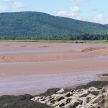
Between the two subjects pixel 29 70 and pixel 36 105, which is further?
pixel 29 70

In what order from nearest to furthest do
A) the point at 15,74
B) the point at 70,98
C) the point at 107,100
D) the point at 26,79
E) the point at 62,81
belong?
the point at 107,100 < the point at 70,98 < the point at 62,81 < the point at 26,79 < the point at 15,74

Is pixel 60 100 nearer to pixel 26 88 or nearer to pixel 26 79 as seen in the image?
pixel 26 88

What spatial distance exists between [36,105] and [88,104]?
2.15 metres

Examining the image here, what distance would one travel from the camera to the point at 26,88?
27516 mm

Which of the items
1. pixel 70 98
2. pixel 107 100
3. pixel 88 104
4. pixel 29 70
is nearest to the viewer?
pixel 107 100

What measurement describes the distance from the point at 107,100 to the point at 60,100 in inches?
195

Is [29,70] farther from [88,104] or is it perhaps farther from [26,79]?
[88,104]

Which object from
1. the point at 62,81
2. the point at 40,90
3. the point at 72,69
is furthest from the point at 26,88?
the point at 72,69

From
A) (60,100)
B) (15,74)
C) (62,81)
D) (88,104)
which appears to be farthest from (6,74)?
(88,104)

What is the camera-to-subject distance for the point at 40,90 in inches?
1040

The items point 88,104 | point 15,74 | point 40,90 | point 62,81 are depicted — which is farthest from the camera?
point 15,74

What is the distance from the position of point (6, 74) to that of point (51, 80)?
7.76 meters

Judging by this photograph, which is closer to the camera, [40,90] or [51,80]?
[40,90]

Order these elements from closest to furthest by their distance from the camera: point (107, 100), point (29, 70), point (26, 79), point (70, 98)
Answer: point (107, 100), point (70, 98), point (26, 79), point (29, 70)
